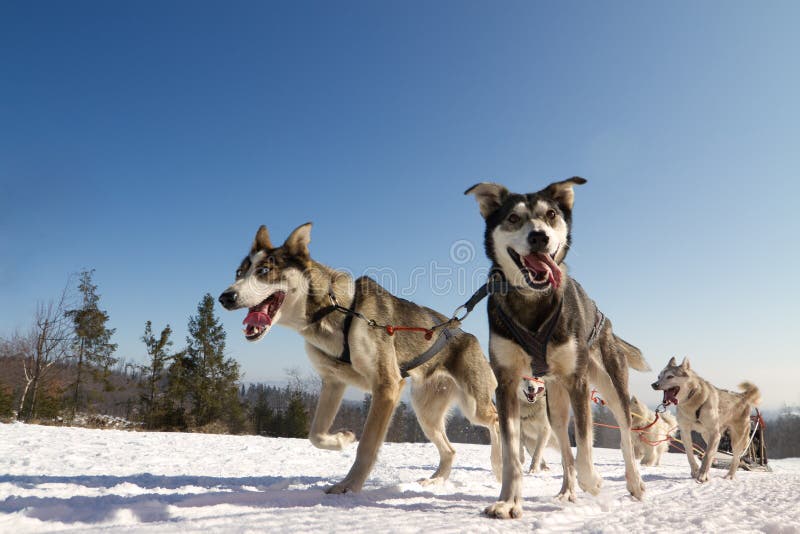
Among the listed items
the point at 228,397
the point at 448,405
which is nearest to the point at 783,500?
the point at 448,405

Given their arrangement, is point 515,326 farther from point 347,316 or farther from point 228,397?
point 228,397

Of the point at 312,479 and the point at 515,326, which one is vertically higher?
the point at 515,326

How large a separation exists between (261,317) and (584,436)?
3134 mm

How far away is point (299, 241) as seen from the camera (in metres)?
5.22

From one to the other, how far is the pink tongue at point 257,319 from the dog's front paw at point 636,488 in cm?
375

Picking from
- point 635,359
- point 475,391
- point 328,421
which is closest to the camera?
point 328,421

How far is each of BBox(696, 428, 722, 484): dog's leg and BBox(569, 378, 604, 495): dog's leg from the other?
5.21 metres

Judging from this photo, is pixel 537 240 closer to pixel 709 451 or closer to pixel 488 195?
pixel 488 195

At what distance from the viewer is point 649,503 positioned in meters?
3.88

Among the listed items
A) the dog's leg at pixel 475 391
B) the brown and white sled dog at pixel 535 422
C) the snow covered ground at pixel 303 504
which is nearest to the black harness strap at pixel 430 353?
the dog's leg at pixel 475 391

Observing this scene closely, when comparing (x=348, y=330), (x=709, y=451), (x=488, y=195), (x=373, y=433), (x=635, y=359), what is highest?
(x=488, y=195)

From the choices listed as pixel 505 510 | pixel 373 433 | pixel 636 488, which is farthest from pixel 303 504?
pixel 636 488

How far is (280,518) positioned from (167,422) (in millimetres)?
37148

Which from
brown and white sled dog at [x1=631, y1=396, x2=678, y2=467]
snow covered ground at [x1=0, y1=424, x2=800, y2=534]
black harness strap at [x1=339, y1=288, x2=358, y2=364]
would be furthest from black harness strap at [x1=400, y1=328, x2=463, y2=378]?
brown and white sled dog at [x1=631, y1=396, x2=678, y2=467]
